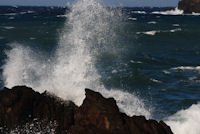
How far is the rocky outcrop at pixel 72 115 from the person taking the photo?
945cm

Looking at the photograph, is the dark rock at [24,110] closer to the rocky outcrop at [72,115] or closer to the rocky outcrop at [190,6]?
the rocky outcrop at [72,115]

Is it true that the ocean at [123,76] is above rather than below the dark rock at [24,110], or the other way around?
below

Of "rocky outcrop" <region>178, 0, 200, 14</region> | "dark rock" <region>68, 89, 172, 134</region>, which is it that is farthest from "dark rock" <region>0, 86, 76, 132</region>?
"rocky outcrop" <region>178, 0, 200, 14</region>

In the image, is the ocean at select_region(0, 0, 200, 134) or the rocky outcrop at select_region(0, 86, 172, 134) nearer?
the rocky outcrop at select_region(0, 86, 172, 134)

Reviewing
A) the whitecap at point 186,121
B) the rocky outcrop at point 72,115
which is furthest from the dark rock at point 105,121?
the whitecap at point 186,121

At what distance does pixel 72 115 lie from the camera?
10.4 meters

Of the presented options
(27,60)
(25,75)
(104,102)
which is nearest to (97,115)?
(104,102)

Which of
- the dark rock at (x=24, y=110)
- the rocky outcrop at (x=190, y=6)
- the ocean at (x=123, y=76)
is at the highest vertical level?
the dark rock at (x=24, y=110)

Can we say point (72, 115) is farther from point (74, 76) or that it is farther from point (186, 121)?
point (74, 76)

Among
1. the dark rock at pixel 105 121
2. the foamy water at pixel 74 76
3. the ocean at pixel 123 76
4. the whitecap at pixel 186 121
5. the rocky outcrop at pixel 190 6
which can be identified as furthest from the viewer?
the rocky outcrop at pixel 190 6

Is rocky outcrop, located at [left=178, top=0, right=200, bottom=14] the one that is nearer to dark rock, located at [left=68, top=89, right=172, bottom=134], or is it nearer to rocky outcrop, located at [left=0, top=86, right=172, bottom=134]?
rocky outcrop, located at [left=0, top=86, right=172, bottom=134]

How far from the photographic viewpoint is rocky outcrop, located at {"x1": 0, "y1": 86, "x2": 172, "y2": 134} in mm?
9445

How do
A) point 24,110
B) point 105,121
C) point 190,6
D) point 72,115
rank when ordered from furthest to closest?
point 190,6 → point 24,110 → point 72,115 → point 105,121

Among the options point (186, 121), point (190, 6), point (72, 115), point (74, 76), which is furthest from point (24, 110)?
point (190, 6)
